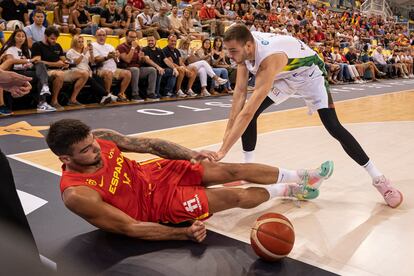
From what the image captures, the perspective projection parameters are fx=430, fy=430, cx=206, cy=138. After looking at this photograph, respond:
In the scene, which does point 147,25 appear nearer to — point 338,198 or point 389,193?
point 338,198

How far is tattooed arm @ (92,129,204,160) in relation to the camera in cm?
303

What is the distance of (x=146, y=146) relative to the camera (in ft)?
10.2

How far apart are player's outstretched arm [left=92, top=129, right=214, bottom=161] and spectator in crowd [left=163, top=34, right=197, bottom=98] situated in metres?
6.42

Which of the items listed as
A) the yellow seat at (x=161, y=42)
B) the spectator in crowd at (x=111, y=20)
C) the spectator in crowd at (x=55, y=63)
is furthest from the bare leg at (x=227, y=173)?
the yellow seat at (x=161, y=42)

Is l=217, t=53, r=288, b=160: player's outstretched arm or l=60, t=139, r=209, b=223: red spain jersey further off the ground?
l=217, t=53, r=288, b=160: player's outstretched arm

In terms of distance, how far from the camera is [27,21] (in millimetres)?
8242

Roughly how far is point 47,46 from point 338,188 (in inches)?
225

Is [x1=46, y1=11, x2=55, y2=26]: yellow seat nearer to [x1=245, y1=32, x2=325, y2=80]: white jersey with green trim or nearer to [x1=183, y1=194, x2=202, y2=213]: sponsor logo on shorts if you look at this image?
[x1=245, y1=32, x2=325, y2=80]: white jersey with green trim

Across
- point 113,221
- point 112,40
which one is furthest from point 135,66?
point 113,221

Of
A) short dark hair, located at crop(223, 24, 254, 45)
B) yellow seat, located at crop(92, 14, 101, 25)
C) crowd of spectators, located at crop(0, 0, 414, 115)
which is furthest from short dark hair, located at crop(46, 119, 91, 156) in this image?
Answer: yellow seat, located at crop(92, 14, 101, 25)

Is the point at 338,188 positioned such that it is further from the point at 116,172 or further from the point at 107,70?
the point at 107,70

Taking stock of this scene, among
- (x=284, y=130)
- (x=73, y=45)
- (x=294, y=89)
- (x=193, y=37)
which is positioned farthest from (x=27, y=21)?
(x=294, y=89)

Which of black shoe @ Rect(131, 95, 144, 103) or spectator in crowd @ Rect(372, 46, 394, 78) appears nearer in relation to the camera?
Result: black shoe @ Rect(131, 95, 144, 103)

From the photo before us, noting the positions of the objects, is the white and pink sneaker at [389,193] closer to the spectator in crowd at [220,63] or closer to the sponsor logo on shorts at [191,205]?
the sponsor logo on shorts at [191,205]
